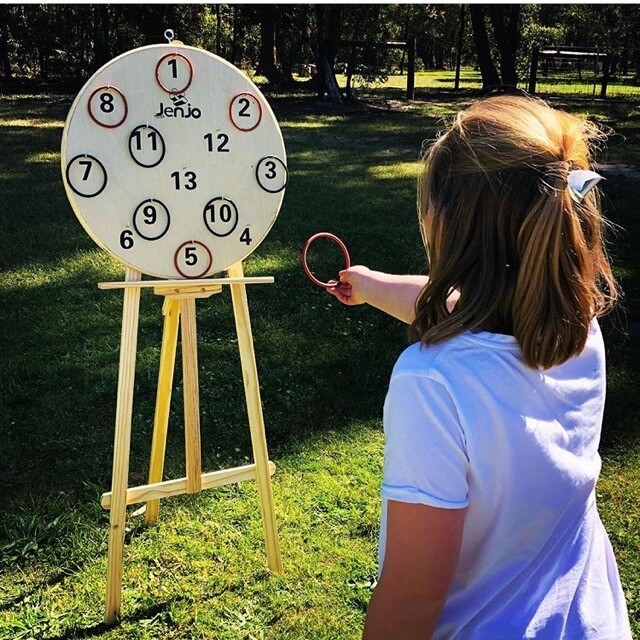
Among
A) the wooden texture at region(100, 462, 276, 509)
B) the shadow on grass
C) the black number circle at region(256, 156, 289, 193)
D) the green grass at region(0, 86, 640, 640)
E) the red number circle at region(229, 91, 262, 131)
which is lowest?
the shadow on grass

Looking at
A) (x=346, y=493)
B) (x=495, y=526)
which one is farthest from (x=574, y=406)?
(x=346, y=493)

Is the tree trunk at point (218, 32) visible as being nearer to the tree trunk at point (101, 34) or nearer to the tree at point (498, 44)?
the tree trunk at point (101, 34)

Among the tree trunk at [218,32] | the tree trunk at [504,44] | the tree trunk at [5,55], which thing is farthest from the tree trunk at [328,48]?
the tree trunk at [5,55]

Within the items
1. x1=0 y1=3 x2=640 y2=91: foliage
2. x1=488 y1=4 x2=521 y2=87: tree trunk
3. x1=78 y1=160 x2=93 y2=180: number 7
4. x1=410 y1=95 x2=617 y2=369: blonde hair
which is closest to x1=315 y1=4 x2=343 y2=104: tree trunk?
x1=0 y1=3 x2=640 y2=91: foliage

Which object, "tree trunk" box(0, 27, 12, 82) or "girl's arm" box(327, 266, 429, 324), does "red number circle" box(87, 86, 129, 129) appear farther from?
"tree trunk" box(0, 27, 12, 82)

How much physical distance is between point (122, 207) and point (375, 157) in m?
7.25

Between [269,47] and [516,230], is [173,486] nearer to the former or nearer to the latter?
[516,230]

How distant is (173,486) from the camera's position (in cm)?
221

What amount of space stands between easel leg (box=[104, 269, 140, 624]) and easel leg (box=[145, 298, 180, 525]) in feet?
0.54

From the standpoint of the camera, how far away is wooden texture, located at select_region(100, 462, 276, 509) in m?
2.13

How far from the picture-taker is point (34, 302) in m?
4.33

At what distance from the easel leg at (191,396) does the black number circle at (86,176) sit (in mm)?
442

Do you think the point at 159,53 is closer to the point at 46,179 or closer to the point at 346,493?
the point at 346,493

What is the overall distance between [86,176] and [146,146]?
6.7 inches
